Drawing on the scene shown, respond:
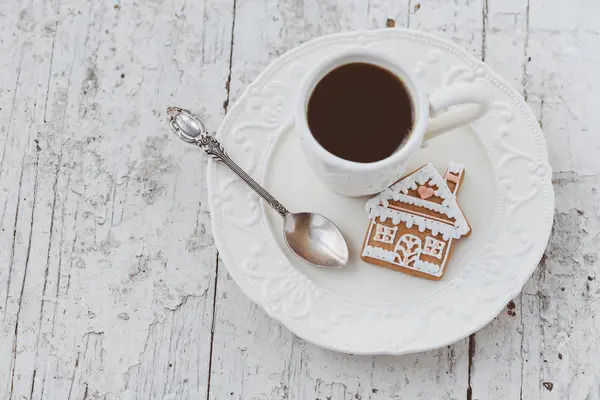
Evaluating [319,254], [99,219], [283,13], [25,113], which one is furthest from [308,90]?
[25,113]

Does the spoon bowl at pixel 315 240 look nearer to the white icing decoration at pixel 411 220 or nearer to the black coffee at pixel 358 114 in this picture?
the white icing decoration at pixel 411 220

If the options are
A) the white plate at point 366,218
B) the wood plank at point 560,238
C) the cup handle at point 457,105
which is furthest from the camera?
the wood plank at point 560,238

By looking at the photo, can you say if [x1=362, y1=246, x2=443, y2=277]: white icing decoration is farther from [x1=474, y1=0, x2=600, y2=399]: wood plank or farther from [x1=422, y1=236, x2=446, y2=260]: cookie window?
[x1=474, y1=0, x2=600, y2=399]: wood plank

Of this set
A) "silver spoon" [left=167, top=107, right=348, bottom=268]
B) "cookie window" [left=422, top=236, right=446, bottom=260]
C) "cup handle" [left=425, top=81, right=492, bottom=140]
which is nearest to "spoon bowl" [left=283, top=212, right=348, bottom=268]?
"silver spoon" [left=167, top=107, right=348, bottom=268]

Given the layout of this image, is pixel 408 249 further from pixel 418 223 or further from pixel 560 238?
pixel 560 238

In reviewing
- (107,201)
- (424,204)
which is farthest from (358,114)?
(107,201)

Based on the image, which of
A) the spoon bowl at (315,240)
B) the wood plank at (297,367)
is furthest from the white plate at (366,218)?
the wood plank at (297,367)
